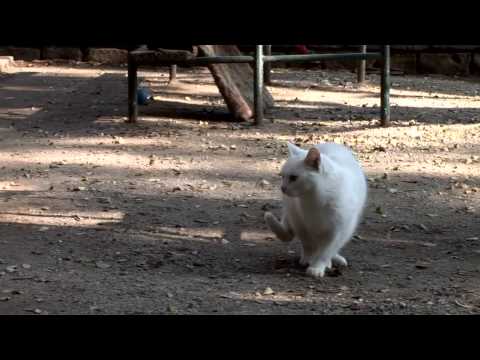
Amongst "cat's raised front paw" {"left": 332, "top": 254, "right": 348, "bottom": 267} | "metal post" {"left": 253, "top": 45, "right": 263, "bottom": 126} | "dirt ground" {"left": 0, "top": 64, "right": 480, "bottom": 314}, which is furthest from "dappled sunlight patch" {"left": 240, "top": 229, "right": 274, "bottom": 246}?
"metal post" {"left": 253, "top": 45, "right": 263, "bottom": 126}

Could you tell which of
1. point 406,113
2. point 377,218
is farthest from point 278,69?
point 377,218

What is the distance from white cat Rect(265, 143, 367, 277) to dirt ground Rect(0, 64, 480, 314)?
12cm

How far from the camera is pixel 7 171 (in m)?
5.01

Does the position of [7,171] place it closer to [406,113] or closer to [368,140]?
[368,140]

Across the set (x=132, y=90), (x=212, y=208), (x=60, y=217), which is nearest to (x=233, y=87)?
(x=132, y=90)

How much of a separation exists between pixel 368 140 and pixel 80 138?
2.09m

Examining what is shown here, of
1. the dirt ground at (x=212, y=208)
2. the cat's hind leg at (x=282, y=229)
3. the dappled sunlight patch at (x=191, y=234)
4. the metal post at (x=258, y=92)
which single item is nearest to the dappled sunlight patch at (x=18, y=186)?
the dirt ground at (x=212, y=208)

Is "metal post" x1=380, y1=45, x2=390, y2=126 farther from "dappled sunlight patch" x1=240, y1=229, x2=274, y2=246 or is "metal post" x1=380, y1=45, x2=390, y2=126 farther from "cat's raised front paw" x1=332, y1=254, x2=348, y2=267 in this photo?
"cat's raised front paw" x1=332, y1=254, x2=348, y2=267

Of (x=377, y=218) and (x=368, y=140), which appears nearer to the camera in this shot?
(x=377, y=218)

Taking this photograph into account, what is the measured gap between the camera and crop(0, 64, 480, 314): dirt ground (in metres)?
3.00

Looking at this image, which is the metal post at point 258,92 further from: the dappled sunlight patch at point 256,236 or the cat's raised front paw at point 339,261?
the cat's raised front paw at point 339,261

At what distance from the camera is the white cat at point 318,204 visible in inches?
124
